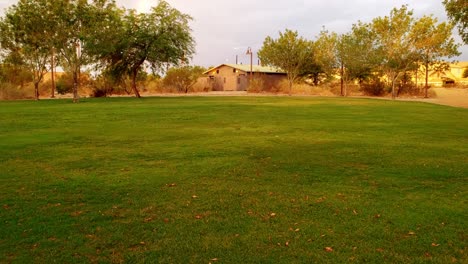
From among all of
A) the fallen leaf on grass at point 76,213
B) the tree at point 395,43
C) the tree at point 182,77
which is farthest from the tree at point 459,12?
the tree at point 182,77

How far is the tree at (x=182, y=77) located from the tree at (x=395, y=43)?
89.9ft

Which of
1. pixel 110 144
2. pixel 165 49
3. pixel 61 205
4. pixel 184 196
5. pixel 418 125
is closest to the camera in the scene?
pixel 61 205

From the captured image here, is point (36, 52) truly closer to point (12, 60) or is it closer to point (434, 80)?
point (12, 60)

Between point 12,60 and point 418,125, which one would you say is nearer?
point 418,125

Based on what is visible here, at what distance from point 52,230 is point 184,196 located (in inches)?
82.1

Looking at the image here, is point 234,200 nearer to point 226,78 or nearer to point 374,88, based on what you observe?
point 374,88

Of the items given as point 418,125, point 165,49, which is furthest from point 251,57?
point 418,125

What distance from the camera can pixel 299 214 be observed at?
18.4 ft

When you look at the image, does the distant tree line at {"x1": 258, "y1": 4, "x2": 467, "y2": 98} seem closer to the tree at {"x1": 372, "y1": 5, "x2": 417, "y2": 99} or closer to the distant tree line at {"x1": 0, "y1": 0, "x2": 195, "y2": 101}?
the tree at {"x1": 372, "y1": 5, "x2": 417, "y2": 99}

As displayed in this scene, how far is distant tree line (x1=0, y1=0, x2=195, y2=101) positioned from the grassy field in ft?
82.3

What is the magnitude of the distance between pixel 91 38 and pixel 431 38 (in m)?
35.5

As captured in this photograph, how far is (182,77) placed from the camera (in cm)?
6109

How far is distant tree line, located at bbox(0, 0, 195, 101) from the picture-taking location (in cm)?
3378

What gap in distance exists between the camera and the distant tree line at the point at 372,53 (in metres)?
43.6
